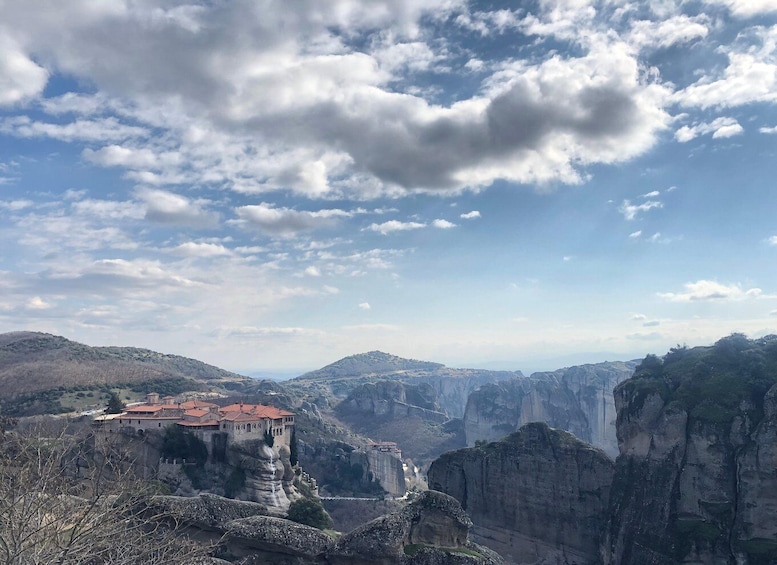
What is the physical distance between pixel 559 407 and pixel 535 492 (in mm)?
90308

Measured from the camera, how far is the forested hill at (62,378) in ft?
282

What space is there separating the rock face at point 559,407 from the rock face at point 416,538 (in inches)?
4642

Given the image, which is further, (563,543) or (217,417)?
(217,417)

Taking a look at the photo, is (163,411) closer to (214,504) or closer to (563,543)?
(563,543)

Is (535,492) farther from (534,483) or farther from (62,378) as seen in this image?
(62,378)

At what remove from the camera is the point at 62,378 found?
328 feet

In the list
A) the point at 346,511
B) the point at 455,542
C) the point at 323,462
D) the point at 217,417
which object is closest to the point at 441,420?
the point at 323,462

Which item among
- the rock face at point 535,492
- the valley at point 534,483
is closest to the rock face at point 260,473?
the valley at point 534,483

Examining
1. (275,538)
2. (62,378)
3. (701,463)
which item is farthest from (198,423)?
(62,378)

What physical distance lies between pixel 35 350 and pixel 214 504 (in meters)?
137

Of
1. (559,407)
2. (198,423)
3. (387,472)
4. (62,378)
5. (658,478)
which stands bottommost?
(387,472)

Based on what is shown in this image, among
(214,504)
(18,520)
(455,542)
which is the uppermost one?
(18,520)

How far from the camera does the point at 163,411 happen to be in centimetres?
6625

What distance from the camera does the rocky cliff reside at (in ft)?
125
